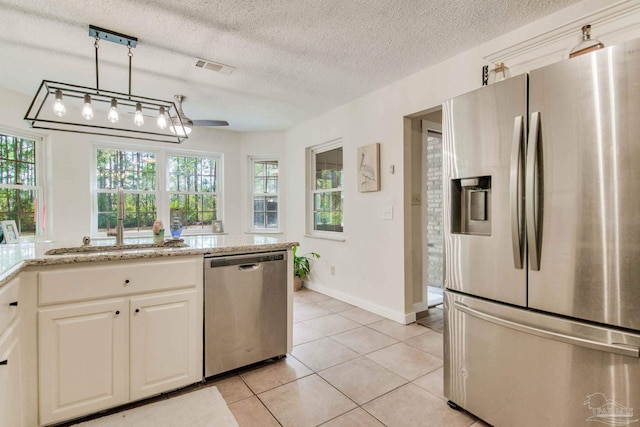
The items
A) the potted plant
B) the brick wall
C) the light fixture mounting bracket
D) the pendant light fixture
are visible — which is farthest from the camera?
the brick wall

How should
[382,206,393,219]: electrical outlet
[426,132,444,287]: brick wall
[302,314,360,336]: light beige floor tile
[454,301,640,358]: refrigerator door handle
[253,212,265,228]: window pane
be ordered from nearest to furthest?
1. [454,301,640,358]: refrigerator door handle
2. [302,314,360,336]: light beige floor tile
3. [382,206,393,219]: electrical outlet
4. [426,132,444,287]: brick wall
5. [253,212,265,228]: window pane

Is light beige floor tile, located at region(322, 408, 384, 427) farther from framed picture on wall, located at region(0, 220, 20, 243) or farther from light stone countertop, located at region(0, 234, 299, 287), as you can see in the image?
framed picture on wall, located at region(0, 220, 20, 243)

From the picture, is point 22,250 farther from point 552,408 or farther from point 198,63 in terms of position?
point 552,408

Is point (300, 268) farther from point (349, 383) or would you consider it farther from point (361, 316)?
point (349, 383)

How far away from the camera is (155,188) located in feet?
15.4

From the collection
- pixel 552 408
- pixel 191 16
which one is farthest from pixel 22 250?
pixel 552 408

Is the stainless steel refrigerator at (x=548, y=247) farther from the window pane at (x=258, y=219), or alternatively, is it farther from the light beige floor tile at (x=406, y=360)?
the window pane at (x=258, y=219)

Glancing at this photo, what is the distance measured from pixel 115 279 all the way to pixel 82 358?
1.43 ft

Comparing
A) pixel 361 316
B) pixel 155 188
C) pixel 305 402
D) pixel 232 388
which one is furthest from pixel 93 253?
pixel 155 188

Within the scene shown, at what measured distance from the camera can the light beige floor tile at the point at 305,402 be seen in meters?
1.77

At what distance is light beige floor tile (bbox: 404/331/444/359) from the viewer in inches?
102

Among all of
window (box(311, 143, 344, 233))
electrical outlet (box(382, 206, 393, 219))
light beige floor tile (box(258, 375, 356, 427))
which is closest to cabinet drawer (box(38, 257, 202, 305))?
light beige floor tile (box(258, 375, 356, 427))

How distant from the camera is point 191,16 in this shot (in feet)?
7.00

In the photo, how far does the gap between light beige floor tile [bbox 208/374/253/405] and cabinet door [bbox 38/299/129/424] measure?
56 cm
